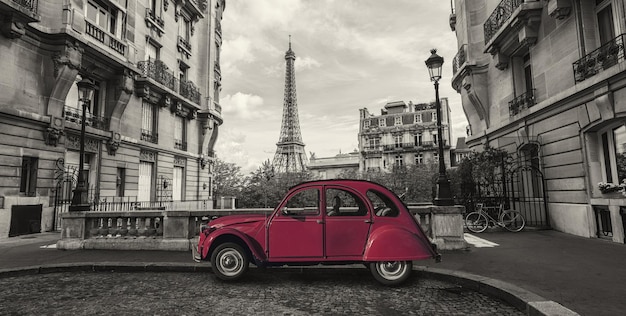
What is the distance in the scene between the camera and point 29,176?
12.2 meters

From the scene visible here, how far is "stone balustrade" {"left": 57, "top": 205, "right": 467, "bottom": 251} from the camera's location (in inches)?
311

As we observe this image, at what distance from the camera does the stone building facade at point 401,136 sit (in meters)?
58.4

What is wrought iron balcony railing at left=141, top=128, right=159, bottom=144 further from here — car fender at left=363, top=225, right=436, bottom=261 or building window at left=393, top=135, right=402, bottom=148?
building window at left=393, top=135, right=402, bottom=148

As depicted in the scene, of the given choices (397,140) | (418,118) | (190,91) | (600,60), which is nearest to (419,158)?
(397,140)

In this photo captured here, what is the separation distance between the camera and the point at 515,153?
Answer: 43.8ft

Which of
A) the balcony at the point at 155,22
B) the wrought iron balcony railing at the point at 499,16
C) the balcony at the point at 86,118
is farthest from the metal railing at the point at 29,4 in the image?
the wrought iron balcony railing at the point at 499,16

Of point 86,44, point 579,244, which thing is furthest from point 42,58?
point 579,244

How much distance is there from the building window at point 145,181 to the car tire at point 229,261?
581 inches

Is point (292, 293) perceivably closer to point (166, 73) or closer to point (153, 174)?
point (153, 174)

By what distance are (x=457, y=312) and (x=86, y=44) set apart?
52.9 ft

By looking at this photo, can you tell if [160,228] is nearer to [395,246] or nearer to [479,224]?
[395,246]

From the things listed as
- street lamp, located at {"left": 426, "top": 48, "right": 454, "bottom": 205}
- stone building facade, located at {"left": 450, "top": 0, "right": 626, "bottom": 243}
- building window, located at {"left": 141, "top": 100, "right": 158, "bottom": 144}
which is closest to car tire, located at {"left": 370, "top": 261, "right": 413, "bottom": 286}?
street lamp, located at {"left": 426, "top": 48, "right": 454, "bottom": 205}

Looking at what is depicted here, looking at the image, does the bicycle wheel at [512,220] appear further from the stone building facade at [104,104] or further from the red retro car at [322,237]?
the stone building facade at [104,104]

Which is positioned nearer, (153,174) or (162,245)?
(162,245)
